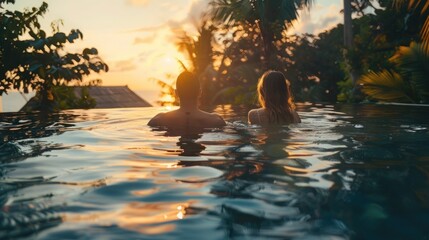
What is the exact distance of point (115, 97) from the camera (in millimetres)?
25500

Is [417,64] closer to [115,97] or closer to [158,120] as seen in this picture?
[158,120]

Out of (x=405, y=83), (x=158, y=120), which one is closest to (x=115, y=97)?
(x=405, y=83)

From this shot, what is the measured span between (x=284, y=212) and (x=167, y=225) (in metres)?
0.61

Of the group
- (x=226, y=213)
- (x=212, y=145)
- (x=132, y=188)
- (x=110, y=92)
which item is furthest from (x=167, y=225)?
(x=110, y=92)

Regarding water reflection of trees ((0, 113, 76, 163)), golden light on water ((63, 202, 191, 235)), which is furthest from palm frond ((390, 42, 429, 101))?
golden light on water ((63, 202, 191, 235))

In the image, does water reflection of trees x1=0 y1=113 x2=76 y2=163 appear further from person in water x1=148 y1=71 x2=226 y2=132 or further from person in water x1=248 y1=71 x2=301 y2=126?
person in water x1=248 y1=71 x2=301 y2=126

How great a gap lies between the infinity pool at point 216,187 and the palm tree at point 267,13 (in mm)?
11227

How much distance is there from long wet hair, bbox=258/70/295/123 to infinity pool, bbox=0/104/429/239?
29.5 inches

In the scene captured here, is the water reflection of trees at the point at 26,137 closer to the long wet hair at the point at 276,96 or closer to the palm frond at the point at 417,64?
the long wet hair at the point at 276,96

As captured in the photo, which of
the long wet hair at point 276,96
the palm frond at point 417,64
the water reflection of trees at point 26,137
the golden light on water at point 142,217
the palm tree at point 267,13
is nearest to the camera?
the golden light on water at point 142,217

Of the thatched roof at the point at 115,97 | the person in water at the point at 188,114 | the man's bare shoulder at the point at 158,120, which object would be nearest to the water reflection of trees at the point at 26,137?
the man's bare shoulder at the point at 158,120

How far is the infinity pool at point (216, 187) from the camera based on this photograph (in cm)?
203

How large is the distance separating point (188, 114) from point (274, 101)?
3.83 ft

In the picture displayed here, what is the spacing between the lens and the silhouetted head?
5.45m
